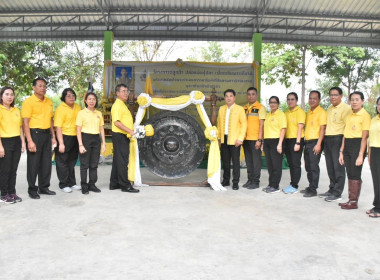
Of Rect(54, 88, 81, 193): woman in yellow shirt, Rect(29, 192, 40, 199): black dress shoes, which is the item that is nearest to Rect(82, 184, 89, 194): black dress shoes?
A: Rect(54, 88, 81, 193): woman in yellow shirt

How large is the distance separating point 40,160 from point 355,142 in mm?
3810

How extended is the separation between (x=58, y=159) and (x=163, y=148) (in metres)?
1.50

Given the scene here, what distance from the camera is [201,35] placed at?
8.47 m

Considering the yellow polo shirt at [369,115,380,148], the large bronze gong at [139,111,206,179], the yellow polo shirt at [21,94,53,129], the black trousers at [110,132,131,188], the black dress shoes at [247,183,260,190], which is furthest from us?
the large bronze gong at [139,111,206,179]

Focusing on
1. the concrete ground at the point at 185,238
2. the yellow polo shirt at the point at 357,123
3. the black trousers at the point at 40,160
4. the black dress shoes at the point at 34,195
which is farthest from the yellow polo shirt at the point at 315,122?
the black dress shoes at the point at 34,195

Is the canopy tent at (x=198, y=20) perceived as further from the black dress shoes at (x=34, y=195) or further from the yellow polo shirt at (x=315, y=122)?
the black dress shoes at (x=34, y=195)

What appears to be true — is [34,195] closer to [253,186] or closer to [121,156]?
[121,156]

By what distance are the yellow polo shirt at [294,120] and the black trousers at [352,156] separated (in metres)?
0.87

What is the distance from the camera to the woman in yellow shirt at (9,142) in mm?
3740

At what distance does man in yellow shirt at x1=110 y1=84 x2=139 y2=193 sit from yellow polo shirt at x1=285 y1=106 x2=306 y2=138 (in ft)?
7.17

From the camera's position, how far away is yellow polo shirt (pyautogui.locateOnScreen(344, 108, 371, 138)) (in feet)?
11.9

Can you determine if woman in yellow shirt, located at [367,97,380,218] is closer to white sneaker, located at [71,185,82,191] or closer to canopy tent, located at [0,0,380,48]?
white sneaker, located at [71,185,82,191]

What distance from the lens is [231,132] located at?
4797 mm

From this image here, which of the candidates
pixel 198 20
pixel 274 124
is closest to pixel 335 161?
pixel 274 124
